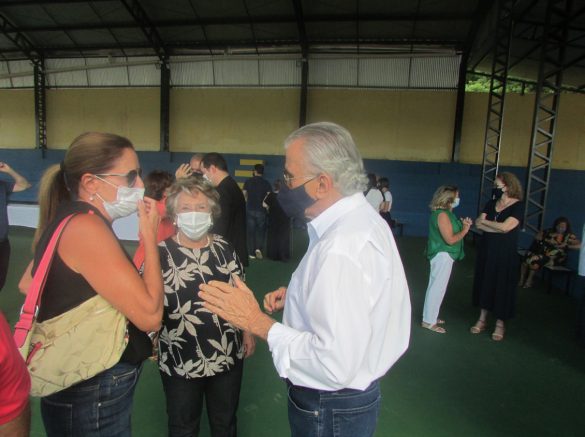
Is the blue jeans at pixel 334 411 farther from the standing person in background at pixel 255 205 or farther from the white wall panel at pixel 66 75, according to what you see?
the white wall panel at pixel 66 75

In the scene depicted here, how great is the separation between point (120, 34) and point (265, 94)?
170 inches

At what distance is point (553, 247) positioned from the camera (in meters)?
5.16

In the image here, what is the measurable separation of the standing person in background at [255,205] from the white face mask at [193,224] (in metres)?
4.67

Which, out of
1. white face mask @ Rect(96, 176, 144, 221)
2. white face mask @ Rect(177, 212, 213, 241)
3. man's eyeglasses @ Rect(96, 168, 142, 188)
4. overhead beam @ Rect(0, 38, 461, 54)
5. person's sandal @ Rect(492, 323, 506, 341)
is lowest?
person's sandal @ Rect(492, 323, 506, 341)

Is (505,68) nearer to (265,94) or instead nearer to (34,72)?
(265,94)

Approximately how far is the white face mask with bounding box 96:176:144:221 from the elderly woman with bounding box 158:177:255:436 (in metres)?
0.35

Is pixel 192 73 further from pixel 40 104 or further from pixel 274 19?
pixel 40 104

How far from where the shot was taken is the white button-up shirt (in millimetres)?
894

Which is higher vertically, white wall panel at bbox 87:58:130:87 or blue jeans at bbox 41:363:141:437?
white wall panel at bbox 87:58:130:87

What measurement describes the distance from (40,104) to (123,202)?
44.1 feet

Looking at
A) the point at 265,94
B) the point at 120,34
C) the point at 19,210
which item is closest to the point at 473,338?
the point at 19,210

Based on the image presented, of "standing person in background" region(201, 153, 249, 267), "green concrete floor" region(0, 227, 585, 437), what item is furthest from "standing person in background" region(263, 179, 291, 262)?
"standing person in background" region(201, 153, 249, 267)

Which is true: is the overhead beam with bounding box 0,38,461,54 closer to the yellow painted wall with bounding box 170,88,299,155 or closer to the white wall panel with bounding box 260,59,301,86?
the white wall panel with bounding box 260,59,301,86

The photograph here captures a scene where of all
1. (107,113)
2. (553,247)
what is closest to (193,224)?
(553,247)
